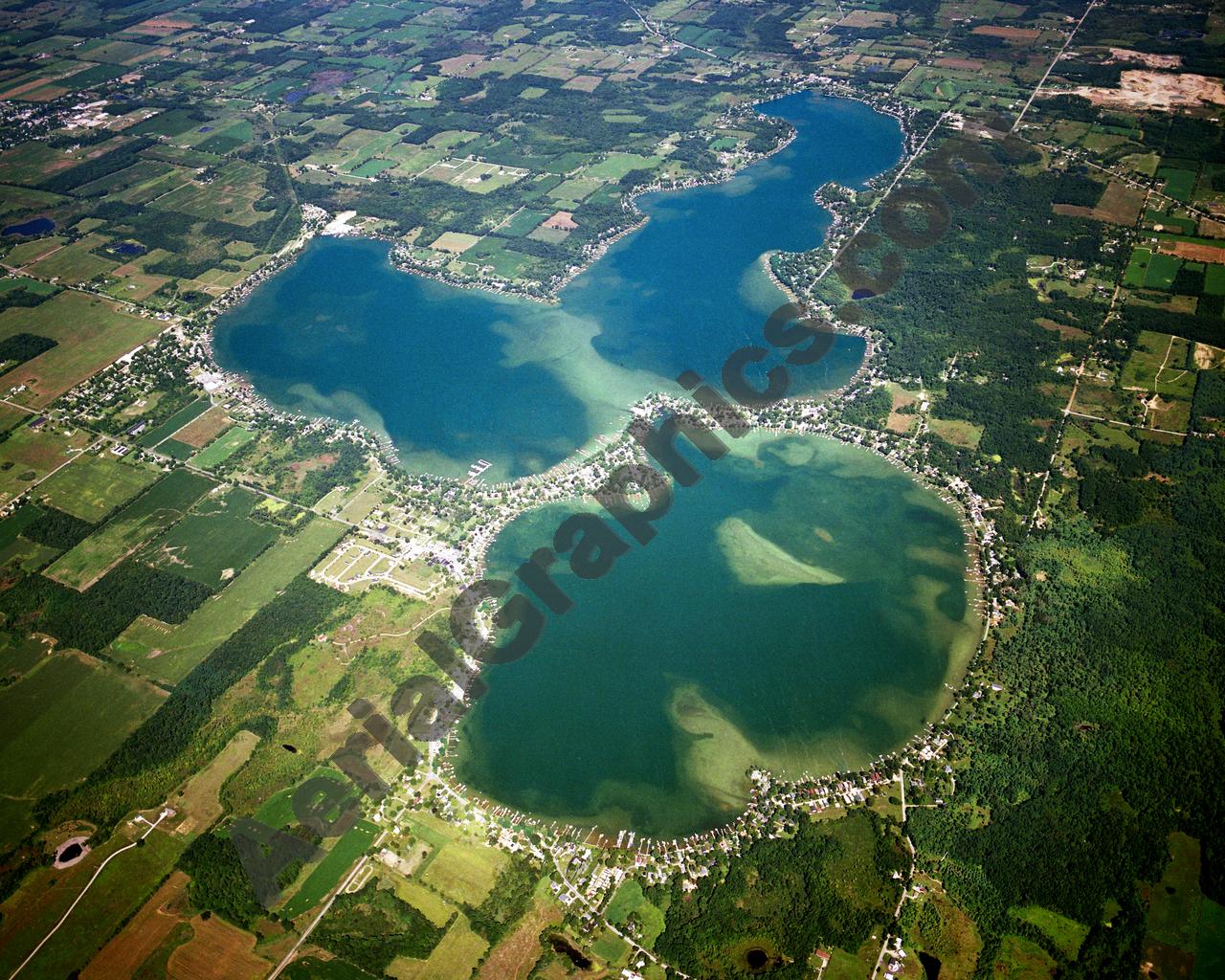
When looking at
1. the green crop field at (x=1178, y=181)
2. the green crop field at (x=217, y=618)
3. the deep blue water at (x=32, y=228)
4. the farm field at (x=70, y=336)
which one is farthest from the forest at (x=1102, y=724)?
the deep blue water at (x=32, y=228)

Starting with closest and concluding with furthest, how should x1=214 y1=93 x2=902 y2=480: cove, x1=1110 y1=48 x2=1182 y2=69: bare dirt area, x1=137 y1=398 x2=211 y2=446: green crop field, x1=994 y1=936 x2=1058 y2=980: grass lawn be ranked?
x1=994 y1=936 x2=1058 y2=980: grass lawn → x1=214 y1=93 x2=902 y2=480: cove → x1=137 y1=398 x2=211 y2=446: green crop field → x1=1110 y1=48 x2=1182 y2=69: bare dirt area

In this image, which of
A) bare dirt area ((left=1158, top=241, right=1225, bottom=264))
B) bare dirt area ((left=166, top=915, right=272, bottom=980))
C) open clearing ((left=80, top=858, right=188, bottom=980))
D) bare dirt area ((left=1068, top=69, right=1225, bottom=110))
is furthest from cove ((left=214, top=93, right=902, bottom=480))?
bare dirt area ((left=166, top=915, right=272, bottom=980))

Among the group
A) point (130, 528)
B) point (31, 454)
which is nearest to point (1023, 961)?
point (130, 528)

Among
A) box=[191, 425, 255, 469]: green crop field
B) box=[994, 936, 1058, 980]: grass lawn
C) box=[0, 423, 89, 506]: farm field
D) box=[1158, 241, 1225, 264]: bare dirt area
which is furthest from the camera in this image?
box=[1158, 241, 1225, 264]: bare dirt area

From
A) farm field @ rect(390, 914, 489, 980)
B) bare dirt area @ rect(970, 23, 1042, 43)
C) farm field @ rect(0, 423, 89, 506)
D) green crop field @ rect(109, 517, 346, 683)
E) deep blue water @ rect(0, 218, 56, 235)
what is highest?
bare dirt area @ rect(970, 23, 1042, 43)

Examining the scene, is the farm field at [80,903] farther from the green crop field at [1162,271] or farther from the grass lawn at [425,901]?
the green crop field at [1162,271]

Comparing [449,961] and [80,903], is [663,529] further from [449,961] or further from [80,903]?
[80,903]

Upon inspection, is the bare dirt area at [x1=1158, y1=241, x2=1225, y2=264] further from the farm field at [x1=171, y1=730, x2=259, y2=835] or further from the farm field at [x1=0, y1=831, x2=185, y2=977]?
the farm field at [x1=0, y1=831, x2=185, y2=977]
